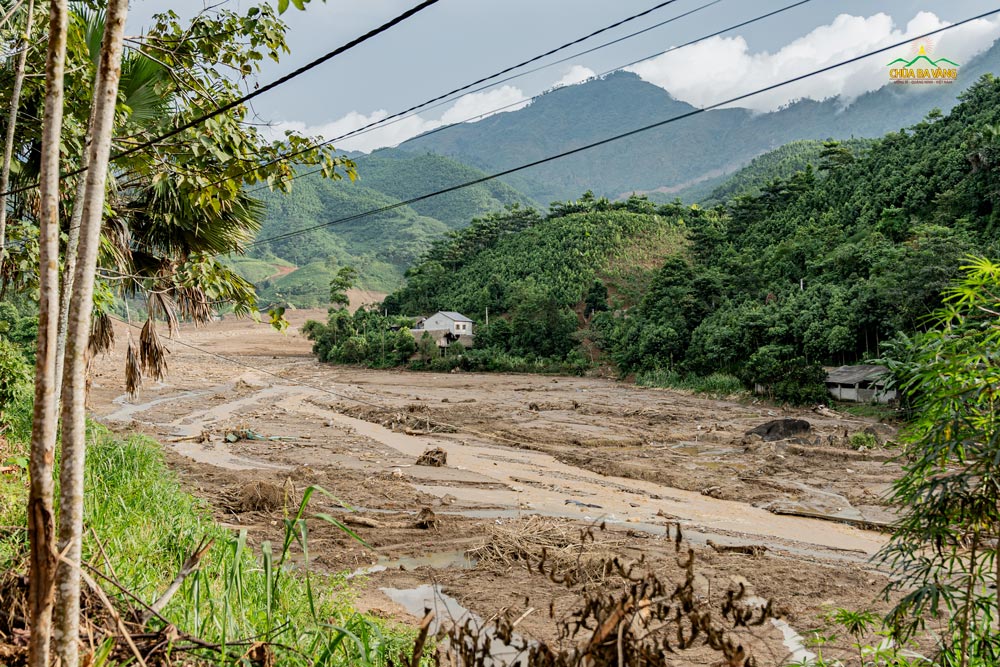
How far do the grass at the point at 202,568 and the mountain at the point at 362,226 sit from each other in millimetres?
81296

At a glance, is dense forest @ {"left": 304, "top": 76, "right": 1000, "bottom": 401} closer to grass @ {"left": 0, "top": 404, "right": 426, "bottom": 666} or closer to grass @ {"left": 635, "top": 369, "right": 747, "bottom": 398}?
grass @ {"left": 635, "top": 369, "right": 747, "bottom": 398}

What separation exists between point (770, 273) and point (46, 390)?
35.9 metres

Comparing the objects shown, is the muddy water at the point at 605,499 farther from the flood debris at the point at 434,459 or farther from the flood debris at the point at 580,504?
the flood debris at the point at 434,459

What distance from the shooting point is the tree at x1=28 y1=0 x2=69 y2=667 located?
5.49ft

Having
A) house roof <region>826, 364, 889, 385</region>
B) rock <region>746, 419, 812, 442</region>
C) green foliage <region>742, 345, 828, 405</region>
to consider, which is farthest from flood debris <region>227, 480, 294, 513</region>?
green foliage <region>742, 345, 828, 405</region>

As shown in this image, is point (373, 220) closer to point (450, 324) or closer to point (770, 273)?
point (450, 324)

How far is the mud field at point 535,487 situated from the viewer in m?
7.06

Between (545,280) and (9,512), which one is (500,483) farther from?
(545,280)

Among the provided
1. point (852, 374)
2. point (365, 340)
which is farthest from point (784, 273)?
point (365, 340)

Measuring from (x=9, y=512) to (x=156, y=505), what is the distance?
5.16 feet

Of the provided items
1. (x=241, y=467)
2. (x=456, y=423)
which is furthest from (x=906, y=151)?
(x=241, y=467)

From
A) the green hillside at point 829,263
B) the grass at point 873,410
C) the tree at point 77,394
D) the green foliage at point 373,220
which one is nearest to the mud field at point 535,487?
the grass at point 873,410

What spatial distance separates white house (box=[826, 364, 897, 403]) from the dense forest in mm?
573

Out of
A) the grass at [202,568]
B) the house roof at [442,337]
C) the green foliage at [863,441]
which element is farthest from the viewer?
the house roof at [442,337]
